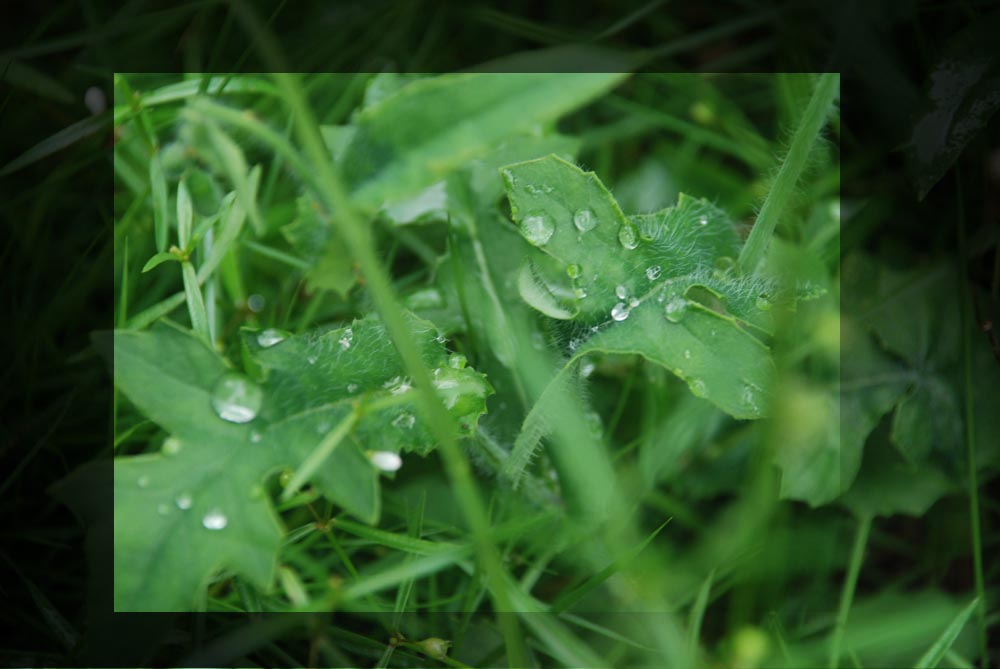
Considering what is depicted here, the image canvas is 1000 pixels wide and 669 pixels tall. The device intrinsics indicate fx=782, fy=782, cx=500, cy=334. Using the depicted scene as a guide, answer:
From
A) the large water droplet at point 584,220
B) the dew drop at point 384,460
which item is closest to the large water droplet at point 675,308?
the large water droplet at point 584,220

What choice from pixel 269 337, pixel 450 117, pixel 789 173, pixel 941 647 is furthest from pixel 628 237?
pixel 941 647

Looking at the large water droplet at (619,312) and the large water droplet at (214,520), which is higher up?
the large water droplet at (619,312)

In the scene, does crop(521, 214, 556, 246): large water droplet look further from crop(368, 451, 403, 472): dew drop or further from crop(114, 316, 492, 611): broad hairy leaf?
crop(368, 451, 403, 472): dew drop

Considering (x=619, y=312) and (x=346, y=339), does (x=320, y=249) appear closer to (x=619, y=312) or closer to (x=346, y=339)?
(x=346, y=339)

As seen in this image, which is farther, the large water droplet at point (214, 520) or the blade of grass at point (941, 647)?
the blade of grass at point (941, 647)

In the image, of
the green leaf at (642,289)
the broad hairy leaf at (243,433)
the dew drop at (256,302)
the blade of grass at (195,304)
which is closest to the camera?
the broad hairy leaf at (243,433)

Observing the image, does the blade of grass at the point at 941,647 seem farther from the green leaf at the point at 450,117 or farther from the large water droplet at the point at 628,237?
the green leaf at the point at 450,117
